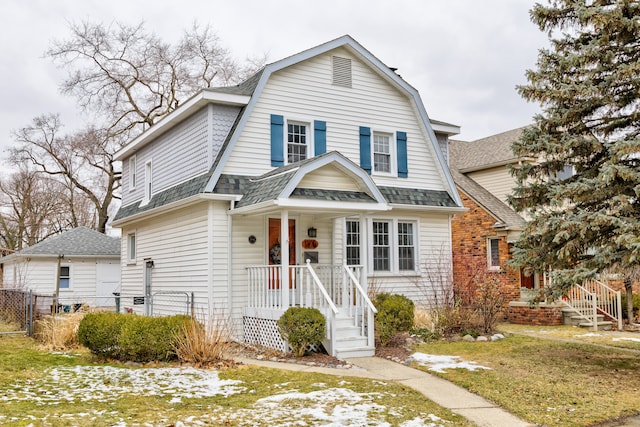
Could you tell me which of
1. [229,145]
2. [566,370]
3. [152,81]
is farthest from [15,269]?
[566,370]

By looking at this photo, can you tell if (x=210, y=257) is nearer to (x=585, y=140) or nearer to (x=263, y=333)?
(x=263, y=333)

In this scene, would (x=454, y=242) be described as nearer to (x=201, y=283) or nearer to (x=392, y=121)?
(x=392, y=121)

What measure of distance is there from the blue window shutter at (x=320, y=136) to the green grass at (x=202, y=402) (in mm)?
6754

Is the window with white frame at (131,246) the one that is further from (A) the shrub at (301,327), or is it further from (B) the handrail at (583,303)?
(B) the handrail at (583,303)

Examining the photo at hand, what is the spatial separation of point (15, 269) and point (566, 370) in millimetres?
24167

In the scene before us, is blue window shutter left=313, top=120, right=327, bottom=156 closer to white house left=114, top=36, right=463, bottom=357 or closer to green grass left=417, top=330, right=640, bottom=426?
white house left=114, top=36, right=463, bottom=357

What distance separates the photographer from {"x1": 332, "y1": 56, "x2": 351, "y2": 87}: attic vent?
15.3 meters

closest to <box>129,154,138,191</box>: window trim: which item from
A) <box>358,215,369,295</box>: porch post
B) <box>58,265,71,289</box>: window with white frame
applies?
<box>58,265,71,289</box>: window with white frame

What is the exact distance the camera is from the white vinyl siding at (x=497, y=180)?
846 inches

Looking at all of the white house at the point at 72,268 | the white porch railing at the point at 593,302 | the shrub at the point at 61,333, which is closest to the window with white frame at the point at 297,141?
the shrub at the point at 61,333

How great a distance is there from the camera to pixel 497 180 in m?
22.0

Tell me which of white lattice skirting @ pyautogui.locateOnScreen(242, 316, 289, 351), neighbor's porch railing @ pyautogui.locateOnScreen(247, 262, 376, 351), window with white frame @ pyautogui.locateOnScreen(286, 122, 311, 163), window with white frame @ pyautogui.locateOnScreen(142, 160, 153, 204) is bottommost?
white lattice skirting @ pyautogui.locateOnScreen(242, 316, 289, 351)

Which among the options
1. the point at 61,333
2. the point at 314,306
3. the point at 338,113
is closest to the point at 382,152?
the point at 338,113

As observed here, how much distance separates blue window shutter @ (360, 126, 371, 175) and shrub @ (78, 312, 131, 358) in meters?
7.67
